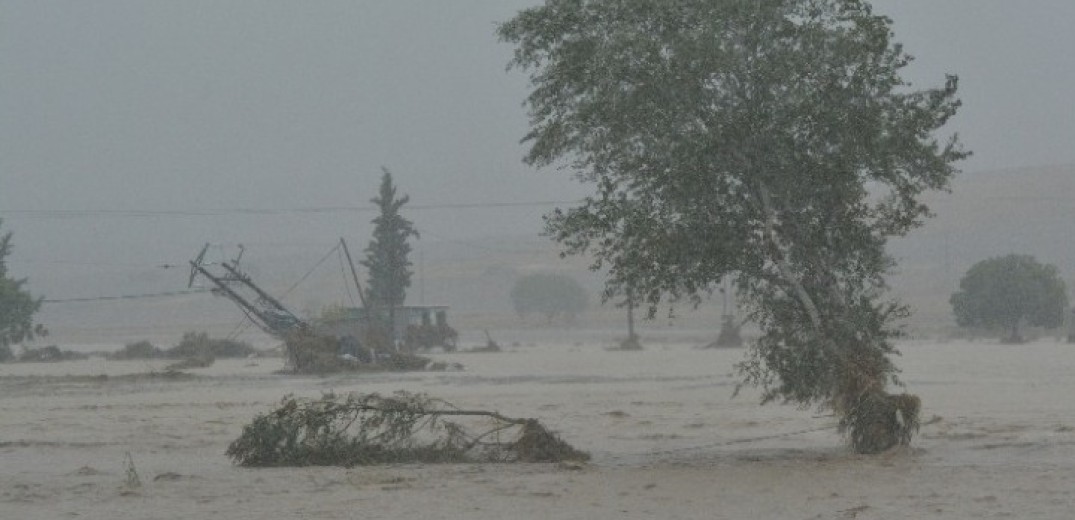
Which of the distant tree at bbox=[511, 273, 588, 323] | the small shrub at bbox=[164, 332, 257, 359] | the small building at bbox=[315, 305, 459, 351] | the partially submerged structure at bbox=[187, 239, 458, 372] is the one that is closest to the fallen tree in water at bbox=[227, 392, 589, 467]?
the partially submerged structure at bbox=[187, 239, 458, 372]

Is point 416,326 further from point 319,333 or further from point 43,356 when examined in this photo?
point 319,333

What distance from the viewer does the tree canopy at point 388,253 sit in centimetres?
9294

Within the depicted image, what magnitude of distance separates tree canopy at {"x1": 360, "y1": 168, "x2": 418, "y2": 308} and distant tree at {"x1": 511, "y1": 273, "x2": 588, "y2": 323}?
90.1 metres

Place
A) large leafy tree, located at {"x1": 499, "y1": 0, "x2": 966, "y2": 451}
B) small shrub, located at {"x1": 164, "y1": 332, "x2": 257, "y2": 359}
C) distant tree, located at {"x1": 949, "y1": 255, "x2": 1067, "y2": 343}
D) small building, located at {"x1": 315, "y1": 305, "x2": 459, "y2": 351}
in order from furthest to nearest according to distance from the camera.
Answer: distant tree, located at {"x1": 949, "y1": 255, "x2": 1067, "y2": 343} < small building, located at {"x1": 315, "y1": 305, "x2": 459, "y2": 351} < small shrub, located at {"x1": 164, "y1": 332, "x2": 257, "y2": 359} < large leafy tree, located at {"x1": 499, "y1": 0, "x2": 966, "y2": 451}

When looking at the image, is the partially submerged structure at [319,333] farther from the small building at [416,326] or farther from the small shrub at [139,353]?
the small shrub at [139,353]

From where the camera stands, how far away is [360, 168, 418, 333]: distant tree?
92875mm

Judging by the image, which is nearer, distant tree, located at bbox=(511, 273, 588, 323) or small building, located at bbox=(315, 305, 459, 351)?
small building, located at bbox=(315, 305, 459, 351)

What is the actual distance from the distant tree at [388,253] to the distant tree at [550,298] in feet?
296

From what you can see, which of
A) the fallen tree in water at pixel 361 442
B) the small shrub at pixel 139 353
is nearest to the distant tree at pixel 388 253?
the small shrub at pixel 139 353

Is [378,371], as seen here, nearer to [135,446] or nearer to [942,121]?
[135,446]

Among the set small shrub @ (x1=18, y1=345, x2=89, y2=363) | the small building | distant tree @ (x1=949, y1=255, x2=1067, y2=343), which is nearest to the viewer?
the small building

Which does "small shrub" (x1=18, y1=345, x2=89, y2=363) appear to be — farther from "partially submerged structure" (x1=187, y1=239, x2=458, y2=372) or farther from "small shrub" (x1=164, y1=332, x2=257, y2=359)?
"partially submerged structure" (x1=187, y1=239, x2=458, y2=372)

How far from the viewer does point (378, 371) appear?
59625mm

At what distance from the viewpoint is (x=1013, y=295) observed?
103 metres
